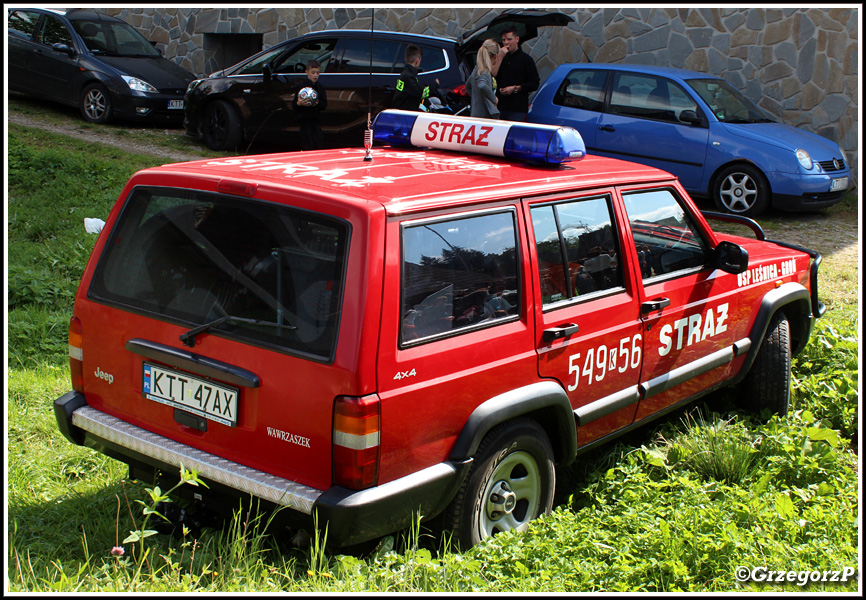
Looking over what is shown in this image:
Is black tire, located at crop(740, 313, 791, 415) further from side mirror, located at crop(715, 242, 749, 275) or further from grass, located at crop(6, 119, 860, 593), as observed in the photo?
side mirror, located at crop(715, 242, 749, 275)

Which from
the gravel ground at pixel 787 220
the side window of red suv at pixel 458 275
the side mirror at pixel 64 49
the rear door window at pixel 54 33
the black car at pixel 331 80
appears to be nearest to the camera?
the side window of red suv at pixel 458 275

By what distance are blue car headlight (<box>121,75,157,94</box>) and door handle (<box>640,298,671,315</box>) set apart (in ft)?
34.4

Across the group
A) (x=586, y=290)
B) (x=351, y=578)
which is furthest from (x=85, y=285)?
(x=586, y=290)

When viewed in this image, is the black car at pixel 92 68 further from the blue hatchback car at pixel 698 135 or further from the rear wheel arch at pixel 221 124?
the blue hatchback car at pixel 698 135

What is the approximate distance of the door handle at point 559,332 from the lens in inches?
129

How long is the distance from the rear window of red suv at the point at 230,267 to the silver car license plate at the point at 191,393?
0.68 feet

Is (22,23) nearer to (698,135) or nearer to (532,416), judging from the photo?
(698,135)

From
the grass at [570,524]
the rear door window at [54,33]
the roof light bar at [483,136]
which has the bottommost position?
the grass at [570,524]

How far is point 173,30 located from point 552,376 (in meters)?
17.1

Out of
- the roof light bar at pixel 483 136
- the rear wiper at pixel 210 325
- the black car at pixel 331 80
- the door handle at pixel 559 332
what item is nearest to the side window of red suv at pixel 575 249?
the door handle at pixel 559 332

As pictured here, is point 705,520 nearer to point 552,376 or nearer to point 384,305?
point 552,376

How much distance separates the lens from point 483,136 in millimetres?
3951

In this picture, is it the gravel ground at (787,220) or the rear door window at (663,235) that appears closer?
the rear door window at (663,235)

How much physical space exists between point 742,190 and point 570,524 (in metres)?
6.90
